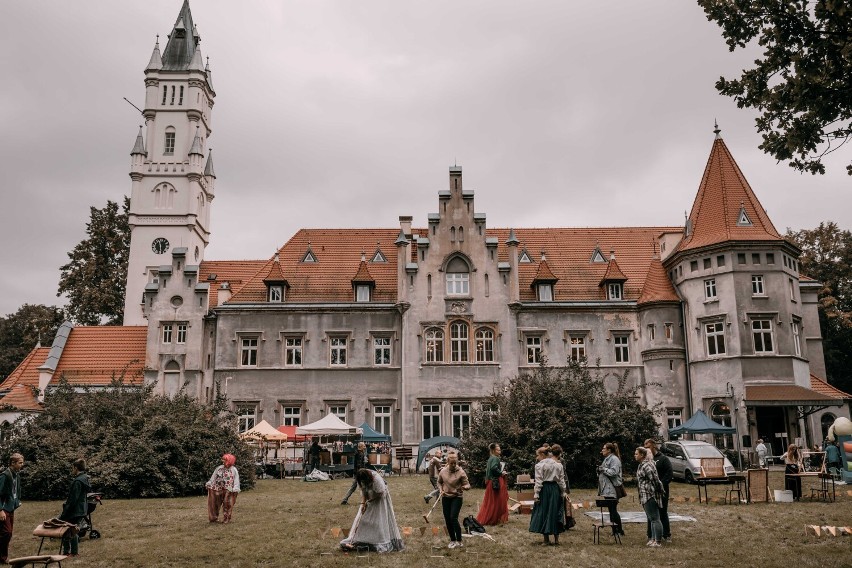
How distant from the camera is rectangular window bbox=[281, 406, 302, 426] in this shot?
1602 inches

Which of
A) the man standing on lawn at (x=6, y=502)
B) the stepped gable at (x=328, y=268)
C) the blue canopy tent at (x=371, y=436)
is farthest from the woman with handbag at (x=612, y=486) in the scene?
the stepped gable at (x=328, y=268)

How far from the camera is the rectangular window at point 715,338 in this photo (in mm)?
38438

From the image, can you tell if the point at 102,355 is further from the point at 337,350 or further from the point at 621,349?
the point at 621,349

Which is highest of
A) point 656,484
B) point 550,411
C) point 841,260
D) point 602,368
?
point 841,260

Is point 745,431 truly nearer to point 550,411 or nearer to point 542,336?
point 542,336

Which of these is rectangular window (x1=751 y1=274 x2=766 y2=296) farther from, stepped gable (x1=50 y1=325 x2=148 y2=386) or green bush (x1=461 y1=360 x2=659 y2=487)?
stepped gable (x1=50 y1=325 x2=148 y2=386)

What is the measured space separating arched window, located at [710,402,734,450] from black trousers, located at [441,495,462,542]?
26510mm

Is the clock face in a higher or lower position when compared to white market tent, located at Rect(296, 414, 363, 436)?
higher

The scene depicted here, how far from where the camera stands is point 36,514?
2066cm

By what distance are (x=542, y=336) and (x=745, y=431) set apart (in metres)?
11.4

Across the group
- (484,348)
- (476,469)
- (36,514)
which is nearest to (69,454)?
(36,514)

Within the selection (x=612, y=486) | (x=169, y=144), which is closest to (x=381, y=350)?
(x=612, y=486)

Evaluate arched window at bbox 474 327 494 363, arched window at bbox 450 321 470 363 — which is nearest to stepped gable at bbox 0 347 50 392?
arched window at bbox 450 321 470 363

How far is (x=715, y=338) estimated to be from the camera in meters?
38.7
